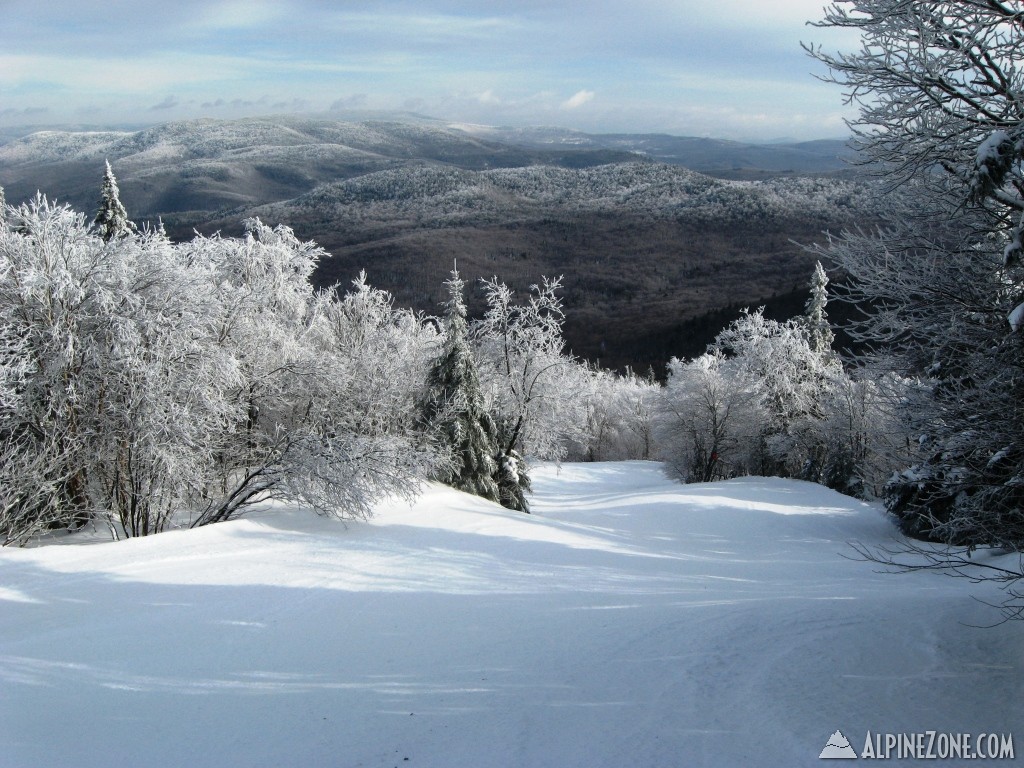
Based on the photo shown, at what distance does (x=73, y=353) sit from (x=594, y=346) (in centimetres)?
9550

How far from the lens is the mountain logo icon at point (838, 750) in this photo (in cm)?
513

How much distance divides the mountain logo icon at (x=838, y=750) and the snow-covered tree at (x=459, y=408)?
14.5m

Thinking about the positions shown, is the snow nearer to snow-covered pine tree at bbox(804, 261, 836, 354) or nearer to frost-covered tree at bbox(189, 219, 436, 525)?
frost-covered tree at bbox(189, 219, 436, 525)

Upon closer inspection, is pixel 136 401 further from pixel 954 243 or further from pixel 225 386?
pixel 954 243

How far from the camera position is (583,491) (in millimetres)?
36531

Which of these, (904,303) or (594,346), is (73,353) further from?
(594,346)

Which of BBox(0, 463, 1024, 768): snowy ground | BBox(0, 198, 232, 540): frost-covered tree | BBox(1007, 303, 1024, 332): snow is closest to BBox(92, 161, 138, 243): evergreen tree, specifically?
BBox(0, 198, 232, 540): frost-covered tree

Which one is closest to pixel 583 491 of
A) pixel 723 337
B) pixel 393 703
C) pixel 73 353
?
pixel 723 337

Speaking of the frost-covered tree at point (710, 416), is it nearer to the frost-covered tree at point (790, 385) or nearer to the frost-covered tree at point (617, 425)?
the frost-covered tree at point (790, 385)

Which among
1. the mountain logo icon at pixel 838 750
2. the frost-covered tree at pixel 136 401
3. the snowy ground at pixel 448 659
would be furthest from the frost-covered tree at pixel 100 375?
the mountain logo icon at pixel 838 750

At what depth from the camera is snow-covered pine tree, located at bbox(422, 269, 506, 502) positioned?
64.7 ft

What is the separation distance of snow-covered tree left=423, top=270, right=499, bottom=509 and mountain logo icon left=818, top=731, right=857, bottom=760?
1453 centimetres

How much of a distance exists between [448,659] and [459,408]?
41.4 ft

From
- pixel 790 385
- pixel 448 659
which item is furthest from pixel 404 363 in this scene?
pixel 790 385
